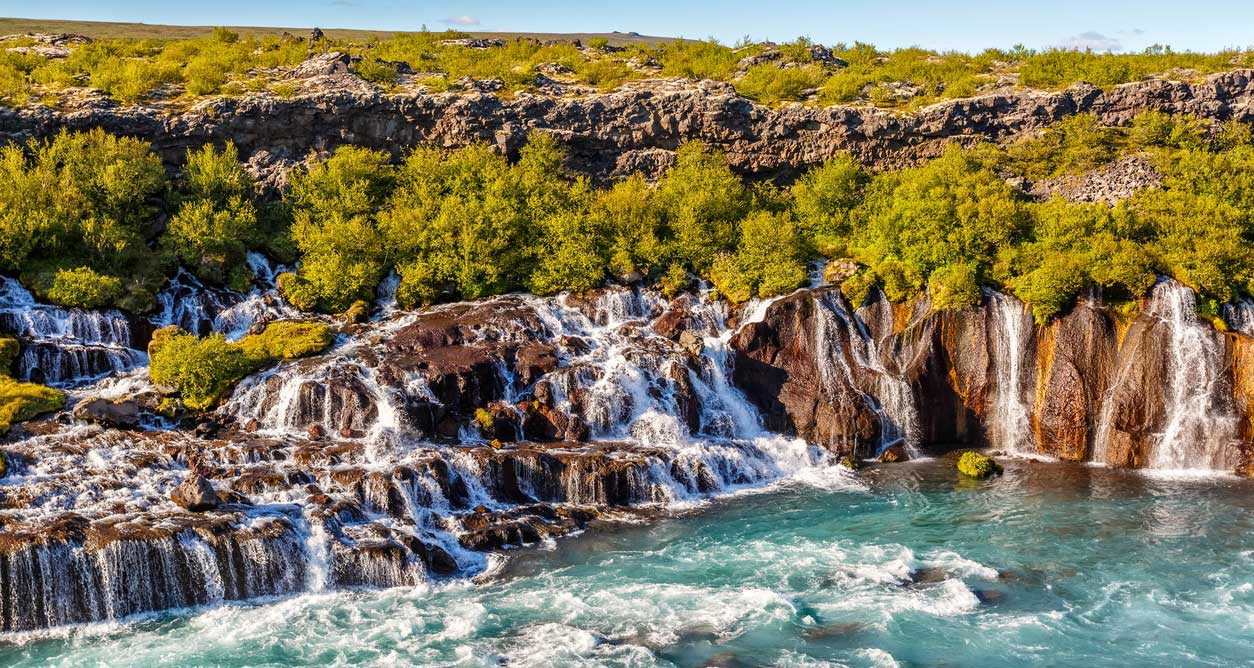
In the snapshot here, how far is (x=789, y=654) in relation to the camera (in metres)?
26.7

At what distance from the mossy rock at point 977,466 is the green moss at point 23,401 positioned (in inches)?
1479

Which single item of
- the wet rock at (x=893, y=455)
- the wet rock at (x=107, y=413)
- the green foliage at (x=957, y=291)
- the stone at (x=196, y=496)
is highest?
the green foliage at (x=957, y=291)

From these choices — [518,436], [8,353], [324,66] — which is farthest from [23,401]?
[324,66]

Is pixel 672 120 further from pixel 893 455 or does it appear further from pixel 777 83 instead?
pixel 893 455

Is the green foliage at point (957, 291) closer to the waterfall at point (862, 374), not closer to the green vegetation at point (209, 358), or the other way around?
the waterfall at point (862, 374)

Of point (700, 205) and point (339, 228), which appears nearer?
point (339, 228)

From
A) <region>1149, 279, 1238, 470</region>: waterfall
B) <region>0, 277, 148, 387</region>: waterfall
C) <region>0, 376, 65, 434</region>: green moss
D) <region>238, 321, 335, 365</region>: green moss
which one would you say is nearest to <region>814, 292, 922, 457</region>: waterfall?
<region>1149, 279, 1238, 470</region>: waterfall

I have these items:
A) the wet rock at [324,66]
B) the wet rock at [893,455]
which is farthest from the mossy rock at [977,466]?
the wet rock at [324,66]

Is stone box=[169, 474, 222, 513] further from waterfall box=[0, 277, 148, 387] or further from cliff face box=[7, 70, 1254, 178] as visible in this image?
cliff face box=[7, 70, 1254, 178]

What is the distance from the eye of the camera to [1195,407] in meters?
42.9

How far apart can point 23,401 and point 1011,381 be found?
42405 millimetres

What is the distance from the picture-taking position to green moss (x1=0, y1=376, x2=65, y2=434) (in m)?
37.1

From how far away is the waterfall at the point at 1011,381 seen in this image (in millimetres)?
45688

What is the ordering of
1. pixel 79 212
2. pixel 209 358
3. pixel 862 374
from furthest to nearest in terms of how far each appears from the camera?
1. pixel 79 212
2. pixel 862 374
3. pixel 209 358
